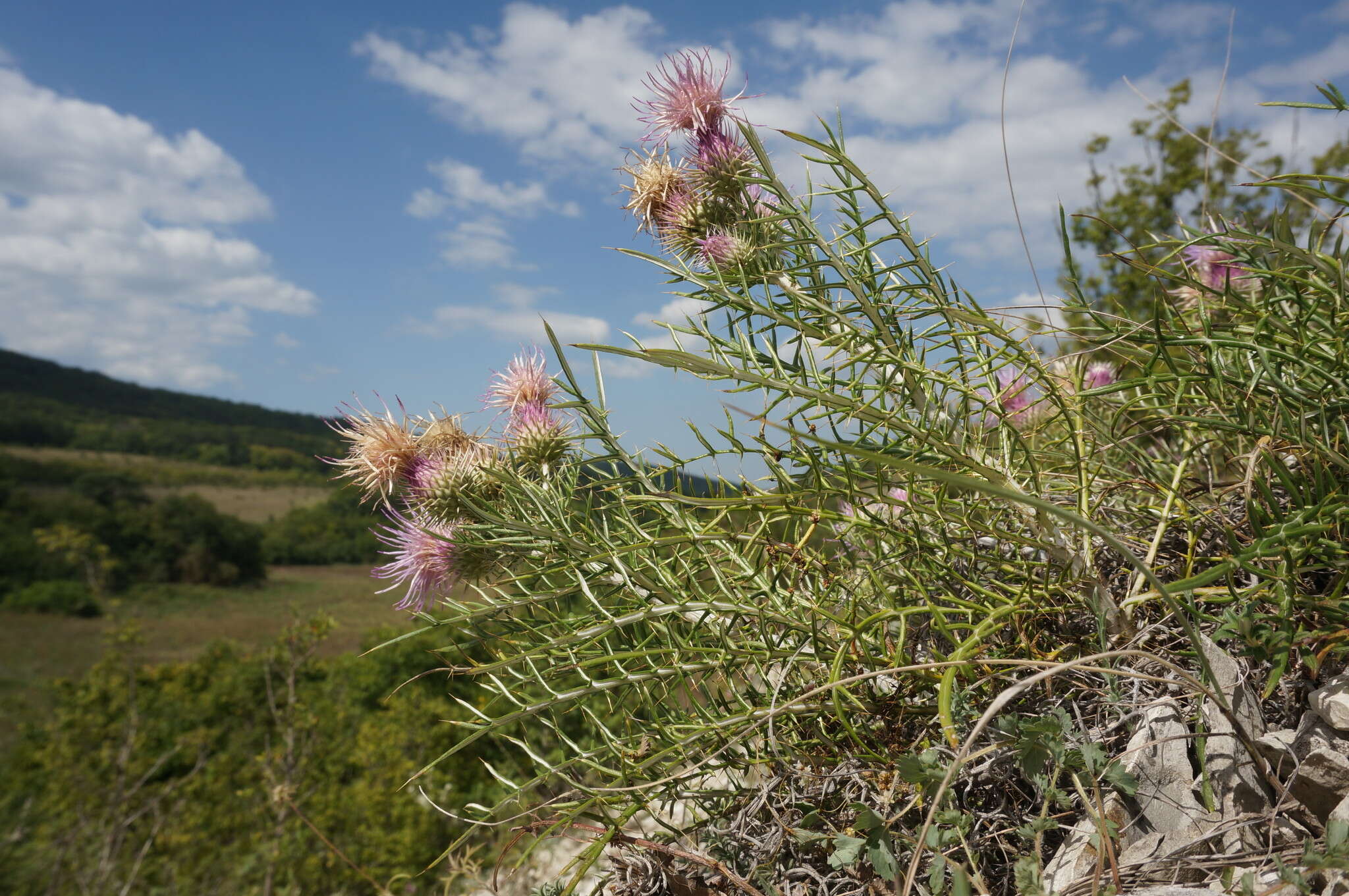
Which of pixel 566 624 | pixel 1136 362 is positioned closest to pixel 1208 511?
pixel 1136 362

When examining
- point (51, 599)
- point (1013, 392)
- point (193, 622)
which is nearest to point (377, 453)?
point (1013, 392)

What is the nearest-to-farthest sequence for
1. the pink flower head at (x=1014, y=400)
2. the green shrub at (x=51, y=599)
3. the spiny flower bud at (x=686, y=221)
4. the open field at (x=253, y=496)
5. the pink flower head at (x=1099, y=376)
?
1. the pink flower head at (x=1014, y=400)
2. the spiny flower bud at (x=686, y=221)
3. the pink flower head at (x=1099, y=376)
4. the green shrub at (x=51, y=599)
5. the open field at (x=253, y=496)

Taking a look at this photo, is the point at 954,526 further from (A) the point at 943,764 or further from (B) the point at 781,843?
(B) the point at 781,843

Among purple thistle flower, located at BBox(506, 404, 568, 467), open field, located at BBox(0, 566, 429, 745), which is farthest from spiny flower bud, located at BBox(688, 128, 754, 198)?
open field, located at BBox(0, 566, 429, 745)

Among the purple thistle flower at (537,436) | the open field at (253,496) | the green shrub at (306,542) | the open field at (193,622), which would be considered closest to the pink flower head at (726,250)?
the purple thistle flower at (537,436)

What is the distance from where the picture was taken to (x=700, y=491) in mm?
1477

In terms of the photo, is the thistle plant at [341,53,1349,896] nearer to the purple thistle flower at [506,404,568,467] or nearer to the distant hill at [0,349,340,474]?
the purple thistle flower at [506,404,568,467]

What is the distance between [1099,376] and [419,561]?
1.36 metres

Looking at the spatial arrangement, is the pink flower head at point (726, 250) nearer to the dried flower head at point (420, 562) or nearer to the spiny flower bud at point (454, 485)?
the spiny flower bud at point (454, 485)

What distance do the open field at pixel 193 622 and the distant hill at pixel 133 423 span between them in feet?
42.1

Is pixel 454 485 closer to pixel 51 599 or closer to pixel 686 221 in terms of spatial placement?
pixel 686 221

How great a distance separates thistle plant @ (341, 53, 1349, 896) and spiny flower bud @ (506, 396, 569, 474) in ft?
0.08

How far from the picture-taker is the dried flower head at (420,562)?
4.34 ft

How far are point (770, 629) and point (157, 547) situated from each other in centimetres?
5615
